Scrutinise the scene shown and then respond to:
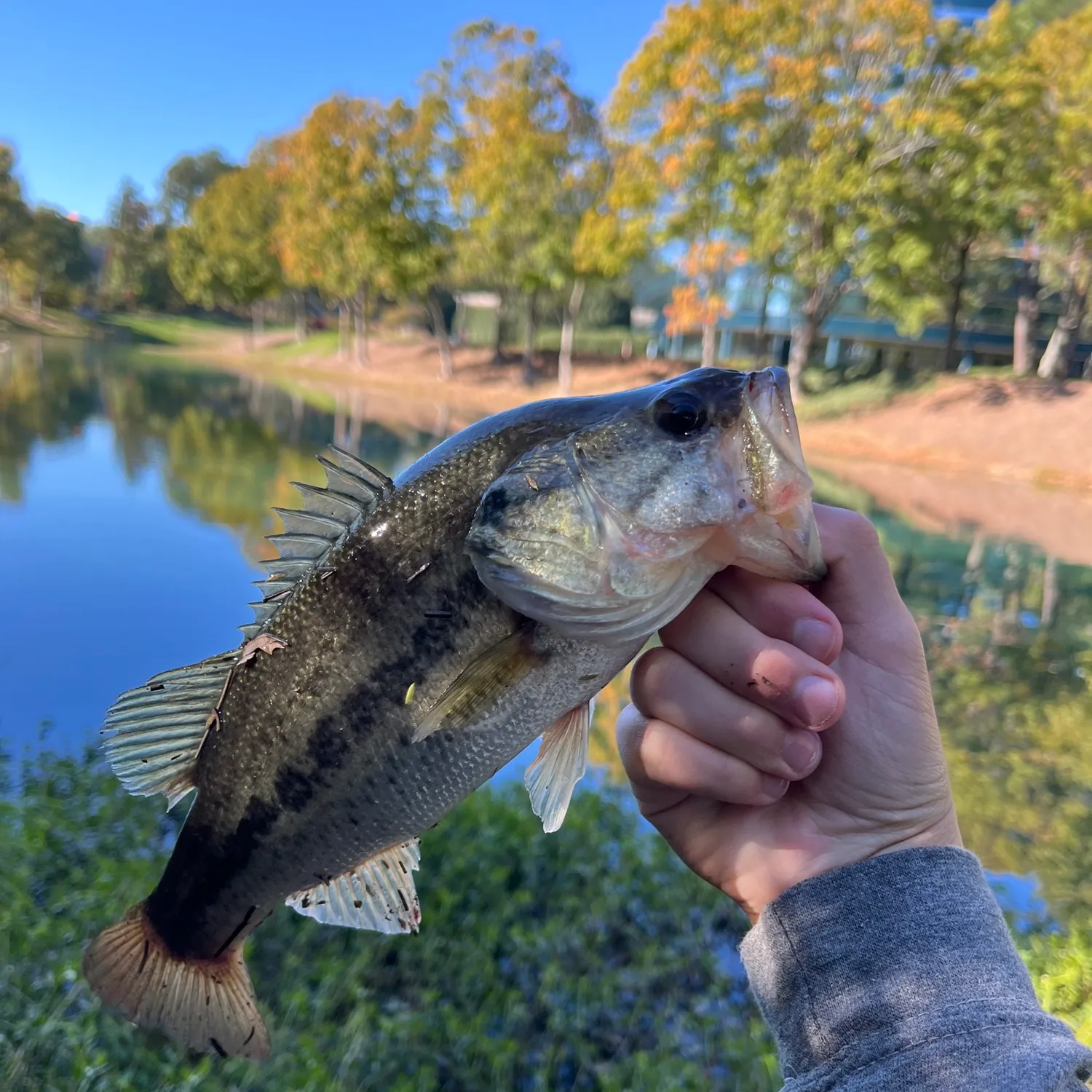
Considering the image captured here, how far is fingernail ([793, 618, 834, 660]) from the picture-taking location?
4.89ft

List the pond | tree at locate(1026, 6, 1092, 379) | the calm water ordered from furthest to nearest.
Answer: tree at locate(1026, 6, 1092, 379) < the calm water < the pond

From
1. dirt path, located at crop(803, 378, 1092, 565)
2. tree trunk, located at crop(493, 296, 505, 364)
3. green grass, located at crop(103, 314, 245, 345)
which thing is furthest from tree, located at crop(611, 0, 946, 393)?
green grass, located at crop(103, 314, 245, 345)

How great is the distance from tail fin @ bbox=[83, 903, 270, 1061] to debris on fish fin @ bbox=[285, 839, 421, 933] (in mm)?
198

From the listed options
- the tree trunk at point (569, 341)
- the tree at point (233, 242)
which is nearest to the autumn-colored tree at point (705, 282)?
the tree trunk at point (569, 341)

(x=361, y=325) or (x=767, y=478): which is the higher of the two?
(x=361, y=325)

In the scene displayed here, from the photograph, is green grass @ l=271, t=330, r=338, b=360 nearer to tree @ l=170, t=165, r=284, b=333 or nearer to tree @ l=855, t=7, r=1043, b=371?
tree @ l=170, t=165, r=284, b=333

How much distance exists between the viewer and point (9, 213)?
47.2m

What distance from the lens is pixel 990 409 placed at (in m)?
21.0

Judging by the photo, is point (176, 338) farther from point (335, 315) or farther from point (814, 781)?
point (814, 781)

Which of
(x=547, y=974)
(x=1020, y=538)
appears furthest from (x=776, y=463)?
(x=1020, y=538)

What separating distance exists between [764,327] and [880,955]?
95.7 ft

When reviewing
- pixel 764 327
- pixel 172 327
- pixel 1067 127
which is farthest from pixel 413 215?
pixel 172 327

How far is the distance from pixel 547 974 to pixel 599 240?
968 inches

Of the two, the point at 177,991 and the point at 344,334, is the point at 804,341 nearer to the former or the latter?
the point at 177,991
